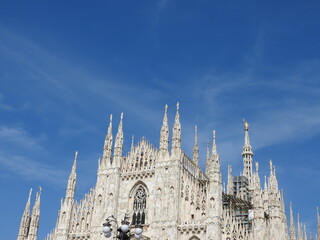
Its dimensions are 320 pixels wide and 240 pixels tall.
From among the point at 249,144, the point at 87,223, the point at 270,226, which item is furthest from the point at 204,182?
the point at 249,144

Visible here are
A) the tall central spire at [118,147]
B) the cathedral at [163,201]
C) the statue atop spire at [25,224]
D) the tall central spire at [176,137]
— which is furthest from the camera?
the statue atop spire at [25,224]

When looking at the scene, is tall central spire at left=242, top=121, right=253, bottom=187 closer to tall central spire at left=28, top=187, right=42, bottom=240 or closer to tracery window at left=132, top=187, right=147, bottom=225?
tracery window at left=132, top=187, right=147, bottom=225

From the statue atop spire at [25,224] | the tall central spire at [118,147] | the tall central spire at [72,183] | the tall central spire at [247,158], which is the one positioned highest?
the tall central spire at [247,158]

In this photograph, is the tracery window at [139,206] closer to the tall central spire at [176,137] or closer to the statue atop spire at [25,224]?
the tall central spire at [176,137]

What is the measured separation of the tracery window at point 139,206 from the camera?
4519 centimetres

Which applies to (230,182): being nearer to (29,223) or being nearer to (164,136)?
(164,136)

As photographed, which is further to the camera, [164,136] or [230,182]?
[230,182]

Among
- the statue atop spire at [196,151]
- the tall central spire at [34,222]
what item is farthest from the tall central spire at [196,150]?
the tall central spire at [34,222]

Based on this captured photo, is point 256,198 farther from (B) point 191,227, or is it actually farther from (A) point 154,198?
(A) point 154,198

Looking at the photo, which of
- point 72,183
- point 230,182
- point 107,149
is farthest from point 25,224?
point 230,182

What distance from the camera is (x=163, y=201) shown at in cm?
4341

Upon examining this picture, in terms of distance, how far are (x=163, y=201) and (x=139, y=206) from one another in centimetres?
353

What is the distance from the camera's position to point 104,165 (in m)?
48.6

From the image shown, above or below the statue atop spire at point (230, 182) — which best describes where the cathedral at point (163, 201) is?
below
